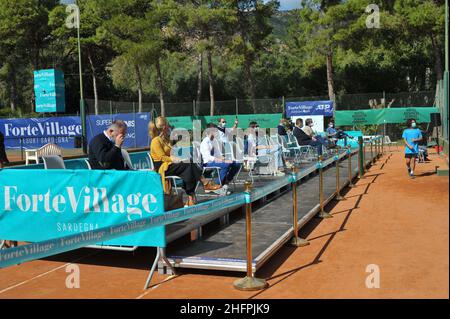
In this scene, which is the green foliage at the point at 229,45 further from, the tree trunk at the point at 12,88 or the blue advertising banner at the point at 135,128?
the blue advertising banner at the point at 135,128

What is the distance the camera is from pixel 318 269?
564 centimetres

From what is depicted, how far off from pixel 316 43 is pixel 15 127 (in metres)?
19.2

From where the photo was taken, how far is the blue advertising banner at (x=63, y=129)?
2666cm

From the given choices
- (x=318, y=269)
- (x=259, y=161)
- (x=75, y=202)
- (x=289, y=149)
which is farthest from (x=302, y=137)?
(x=75, y=202)

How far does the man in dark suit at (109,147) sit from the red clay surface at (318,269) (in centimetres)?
122

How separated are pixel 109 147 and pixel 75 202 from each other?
43.5 inches

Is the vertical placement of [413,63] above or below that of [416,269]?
above

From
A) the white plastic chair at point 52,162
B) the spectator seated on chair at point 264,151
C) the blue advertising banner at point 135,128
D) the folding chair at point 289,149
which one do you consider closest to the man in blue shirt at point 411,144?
the folding chair at point 289,149

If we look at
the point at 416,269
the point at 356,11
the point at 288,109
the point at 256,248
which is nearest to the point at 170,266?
the point at 256,248

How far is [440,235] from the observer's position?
179 centimetres

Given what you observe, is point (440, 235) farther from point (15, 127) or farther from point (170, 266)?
point (15, 127)

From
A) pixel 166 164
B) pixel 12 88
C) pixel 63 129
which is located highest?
pixel 12 88

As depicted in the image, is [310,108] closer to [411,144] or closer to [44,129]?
[44,129]

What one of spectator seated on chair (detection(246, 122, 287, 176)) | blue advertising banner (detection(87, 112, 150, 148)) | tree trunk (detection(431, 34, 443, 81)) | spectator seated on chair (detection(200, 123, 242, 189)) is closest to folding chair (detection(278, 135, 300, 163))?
spectator seated on chair (detection(246, 122, 287, 176))
